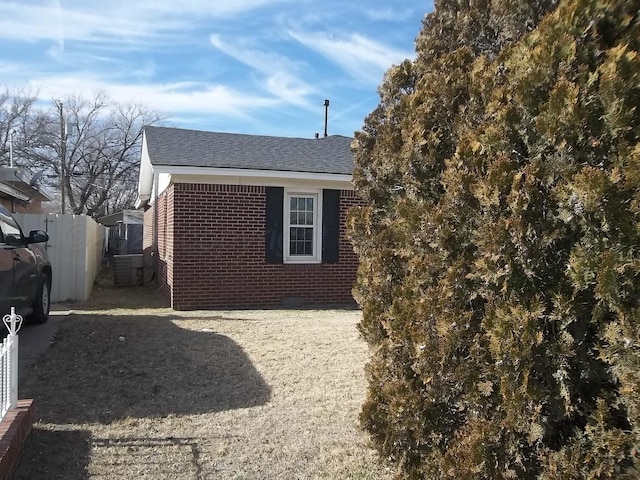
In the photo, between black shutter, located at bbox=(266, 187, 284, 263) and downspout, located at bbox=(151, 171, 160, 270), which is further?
downspout, located at bbox=(151, 171, 160, 270)

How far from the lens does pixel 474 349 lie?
9.04ft

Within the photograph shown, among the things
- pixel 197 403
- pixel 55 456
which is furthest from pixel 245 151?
pixel 55 456

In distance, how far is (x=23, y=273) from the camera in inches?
263

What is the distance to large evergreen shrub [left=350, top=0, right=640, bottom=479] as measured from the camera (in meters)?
2.28

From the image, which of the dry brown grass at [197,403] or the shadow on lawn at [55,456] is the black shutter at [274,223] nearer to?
the dry brown grass at [197,403]

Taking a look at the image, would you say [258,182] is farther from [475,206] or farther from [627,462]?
[627,462]

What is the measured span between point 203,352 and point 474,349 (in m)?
4.59

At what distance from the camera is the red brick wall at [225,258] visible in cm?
1044

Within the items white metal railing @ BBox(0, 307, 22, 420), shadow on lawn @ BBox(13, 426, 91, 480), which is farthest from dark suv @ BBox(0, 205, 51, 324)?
shadow on lawn @ BBox(13, 426, 91, 480)

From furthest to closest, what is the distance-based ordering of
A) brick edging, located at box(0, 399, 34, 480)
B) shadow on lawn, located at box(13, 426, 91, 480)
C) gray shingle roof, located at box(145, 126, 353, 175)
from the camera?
gray shingle roof, located at box(145, 126, 353, 175), shadow on lawn, located at box(13, 426, 91, 480), brick edging, located at box(0, 399, 34, 480)

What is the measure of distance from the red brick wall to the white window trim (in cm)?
16

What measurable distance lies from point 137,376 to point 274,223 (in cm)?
567

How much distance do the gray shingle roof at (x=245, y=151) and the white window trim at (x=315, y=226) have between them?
51cm

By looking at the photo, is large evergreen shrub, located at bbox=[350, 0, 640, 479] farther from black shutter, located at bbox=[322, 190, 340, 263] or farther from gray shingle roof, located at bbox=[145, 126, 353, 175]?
black shutter, located at bbox=[322, 190, 340, 263]
